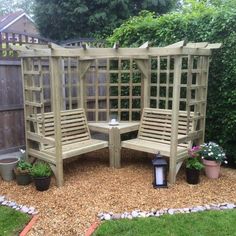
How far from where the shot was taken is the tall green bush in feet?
14.3

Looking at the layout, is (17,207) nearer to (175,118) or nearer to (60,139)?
(60,139)

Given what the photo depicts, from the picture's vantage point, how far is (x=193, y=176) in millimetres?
4035

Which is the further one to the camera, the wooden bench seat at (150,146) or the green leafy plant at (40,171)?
the wooden bench seat at (150,146)

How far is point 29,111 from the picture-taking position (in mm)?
4445

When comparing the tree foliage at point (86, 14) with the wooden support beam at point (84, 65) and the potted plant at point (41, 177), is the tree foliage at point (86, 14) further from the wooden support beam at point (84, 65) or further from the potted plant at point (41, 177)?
the potted plant at point (41, 177)

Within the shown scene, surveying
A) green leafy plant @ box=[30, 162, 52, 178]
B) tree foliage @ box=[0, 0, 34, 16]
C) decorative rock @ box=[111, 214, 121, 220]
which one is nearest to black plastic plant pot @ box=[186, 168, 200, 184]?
decorative rock @ box=[111, 214, 121, 220]

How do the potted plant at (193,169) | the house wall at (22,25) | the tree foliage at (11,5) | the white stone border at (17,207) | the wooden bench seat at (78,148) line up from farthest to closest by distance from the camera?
1. the tree foliage at (11,5)
2. the house wall at (22,25)
3. the wooden bench seat at (78,148)
4. the potted plant at (193,169)
5. the white stone border at (17,207)

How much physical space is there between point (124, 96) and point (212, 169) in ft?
6.52

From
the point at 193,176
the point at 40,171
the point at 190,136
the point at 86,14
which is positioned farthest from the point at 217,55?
the point at 86,14

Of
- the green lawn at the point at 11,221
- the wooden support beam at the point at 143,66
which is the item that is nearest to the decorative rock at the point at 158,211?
the green lawn at the point at 11,221

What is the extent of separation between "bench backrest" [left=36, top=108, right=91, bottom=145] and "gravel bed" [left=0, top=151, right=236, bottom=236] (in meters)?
0.51

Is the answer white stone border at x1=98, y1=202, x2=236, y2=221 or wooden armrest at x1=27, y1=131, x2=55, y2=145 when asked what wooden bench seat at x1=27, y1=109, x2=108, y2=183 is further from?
white stone border at x1=98, y1=202, x2=236, y2=221

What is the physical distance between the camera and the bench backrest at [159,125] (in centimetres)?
453

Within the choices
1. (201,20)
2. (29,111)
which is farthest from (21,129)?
(201,20)
